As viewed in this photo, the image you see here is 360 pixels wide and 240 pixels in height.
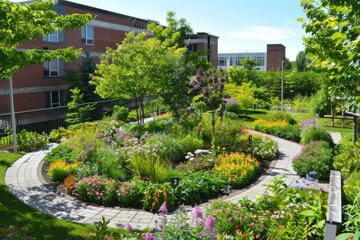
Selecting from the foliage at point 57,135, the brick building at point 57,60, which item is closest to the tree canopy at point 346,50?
the foliage at point 57,135

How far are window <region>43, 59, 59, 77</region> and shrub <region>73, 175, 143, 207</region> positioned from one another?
20.8 metres

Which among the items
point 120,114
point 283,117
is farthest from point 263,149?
point 120,114

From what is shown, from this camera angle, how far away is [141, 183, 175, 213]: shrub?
20.7 ft

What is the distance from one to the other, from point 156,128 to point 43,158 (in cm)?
452

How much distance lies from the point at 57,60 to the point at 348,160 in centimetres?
2391

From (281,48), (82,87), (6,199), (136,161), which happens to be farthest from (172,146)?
(281,48)

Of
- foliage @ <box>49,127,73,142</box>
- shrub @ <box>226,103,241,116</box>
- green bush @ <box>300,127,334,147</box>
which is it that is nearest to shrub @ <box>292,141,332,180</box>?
green bush @ <box>300,127,334,147</box>

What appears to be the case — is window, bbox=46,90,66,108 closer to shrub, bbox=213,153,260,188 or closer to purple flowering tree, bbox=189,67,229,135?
purple flowering tree, bbox=189,67,229,135

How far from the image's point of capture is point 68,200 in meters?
6.94

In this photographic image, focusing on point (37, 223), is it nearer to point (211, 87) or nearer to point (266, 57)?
point (211, 87)

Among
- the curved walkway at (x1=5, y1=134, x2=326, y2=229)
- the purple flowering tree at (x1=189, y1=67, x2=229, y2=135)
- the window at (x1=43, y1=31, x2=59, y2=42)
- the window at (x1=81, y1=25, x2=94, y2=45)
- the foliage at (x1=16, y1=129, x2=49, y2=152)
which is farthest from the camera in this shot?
the window at (x1=81, y1=25, x2=94, y2=45)

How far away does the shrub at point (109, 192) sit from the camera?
21.7 ft

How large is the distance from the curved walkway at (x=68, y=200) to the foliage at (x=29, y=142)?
99cm

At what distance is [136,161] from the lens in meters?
7.91
